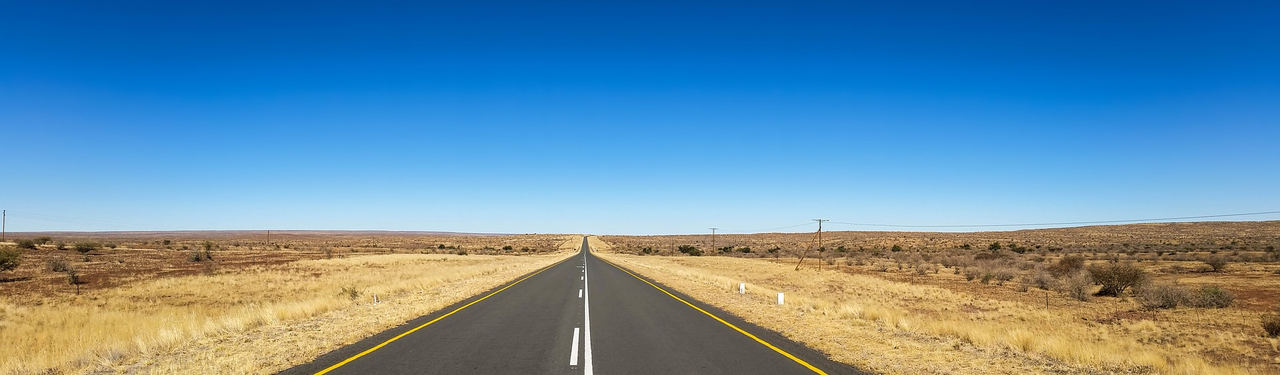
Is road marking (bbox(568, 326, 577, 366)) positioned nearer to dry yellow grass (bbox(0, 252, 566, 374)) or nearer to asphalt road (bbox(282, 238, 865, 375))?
asphalt road (bbox(282, 238, 865, 375))

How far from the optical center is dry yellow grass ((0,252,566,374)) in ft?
30.7

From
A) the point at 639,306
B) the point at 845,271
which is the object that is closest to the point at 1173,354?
the point at 639,306

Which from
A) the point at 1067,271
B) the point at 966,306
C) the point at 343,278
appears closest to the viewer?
the point at 966,306

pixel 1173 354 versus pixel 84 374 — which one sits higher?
pixel 84 374

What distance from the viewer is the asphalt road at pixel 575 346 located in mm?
8820

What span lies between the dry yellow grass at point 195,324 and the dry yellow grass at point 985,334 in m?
9.49

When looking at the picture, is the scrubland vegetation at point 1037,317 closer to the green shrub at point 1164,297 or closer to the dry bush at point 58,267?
the green shrub at point 1164,297

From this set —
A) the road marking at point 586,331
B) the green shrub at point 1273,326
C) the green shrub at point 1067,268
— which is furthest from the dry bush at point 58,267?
the green shrub at point 1067,268

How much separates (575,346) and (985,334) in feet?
29.0

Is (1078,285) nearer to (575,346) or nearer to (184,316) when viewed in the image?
(575,346)

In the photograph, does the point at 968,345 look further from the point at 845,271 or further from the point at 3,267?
the point at 3,267

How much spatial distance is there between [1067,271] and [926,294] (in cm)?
1125

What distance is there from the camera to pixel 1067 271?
104ft

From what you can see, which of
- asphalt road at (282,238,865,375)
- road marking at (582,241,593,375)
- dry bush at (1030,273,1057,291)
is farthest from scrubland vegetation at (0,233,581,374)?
dry bush at (1030,273,1057,291)
